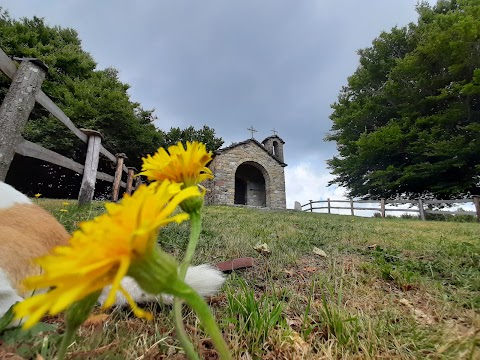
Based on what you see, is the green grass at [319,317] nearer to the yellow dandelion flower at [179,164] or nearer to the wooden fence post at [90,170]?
the yellow dandelion flower at [179,164]

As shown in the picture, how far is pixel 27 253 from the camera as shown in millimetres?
1233

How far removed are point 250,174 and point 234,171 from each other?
154 inches

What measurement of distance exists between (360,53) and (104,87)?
1889 centimetres

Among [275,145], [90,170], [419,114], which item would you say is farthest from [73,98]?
[419,114]

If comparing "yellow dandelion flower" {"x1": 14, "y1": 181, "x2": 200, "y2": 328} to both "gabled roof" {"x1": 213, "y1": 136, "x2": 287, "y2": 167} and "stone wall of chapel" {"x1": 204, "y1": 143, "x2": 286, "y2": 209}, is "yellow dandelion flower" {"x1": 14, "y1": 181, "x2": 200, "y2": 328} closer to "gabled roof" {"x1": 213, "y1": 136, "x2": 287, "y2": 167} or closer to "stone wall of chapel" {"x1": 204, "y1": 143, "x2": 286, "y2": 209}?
"stone wall of chapel" {"x1": 204, "y1": 143, "x2": 286, "y2": 209}

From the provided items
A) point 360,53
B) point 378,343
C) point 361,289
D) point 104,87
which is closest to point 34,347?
point 378,343

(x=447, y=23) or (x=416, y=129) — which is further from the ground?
(x=447, y=23)

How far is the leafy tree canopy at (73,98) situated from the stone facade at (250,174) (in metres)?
4.60

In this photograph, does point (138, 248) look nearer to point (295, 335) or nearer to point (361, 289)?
point (295, 335)

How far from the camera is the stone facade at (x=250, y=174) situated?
655 inches

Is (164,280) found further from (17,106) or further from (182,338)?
(17,106)

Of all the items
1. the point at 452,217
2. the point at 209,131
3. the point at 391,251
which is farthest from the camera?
the point at 209,131

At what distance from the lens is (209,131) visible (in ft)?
88.7

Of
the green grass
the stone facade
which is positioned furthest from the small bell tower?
the green grass
